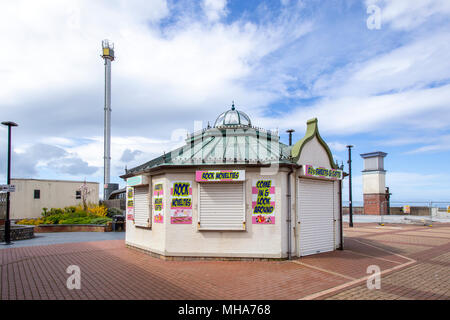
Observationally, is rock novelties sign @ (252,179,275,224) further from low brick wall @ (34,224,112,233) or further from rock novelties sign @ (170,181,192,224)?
low brick wall @ (34,224,112,233)

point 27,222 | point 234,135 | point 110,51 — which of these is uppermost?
point 110,51

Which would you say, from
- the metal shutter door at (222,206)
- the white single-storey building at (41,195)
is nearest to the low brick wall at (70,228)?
the white single-storey building at (41,195)

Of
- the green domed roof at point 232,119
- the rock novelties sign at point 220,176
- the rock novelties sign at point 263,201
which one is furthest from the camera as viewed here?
the green domed roof at point 232,119

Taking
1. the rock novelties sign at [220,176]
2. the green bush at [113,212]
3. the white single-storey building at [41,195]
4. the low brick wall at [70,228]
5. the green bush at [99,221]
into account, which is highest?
the rock novelties sign at [220,176]

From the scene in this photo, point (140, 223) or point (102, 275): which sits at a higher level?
point (140, 223)

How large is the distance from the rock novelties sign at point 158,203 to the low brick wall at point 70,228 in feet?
38.5

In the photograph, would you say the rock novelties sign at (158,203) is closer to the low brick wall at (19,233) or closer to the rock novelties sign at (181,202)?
the rock novelties sign at (181,202)

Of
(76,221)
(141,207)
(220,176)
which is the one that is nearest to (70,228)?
(76,221)

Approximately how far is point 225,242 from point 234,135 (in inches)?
202

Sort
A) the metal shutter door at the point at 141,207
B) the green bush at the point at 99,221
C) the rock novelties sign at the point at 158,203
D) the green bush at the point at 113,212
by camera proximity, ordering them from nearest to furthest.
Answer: the rock novelties sign at the point at 158,203, the metal shutter door at the point at 141,207, the green bush at the point at 99,221, the green bush at the point at 113,212

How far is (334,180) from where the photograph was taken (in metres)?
13.7

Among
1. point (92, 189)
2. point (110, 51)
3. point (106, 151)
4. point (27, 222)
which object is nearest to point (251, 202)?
point (27, 222)

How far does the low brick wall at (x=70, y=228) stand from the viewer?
2173 centimetres
